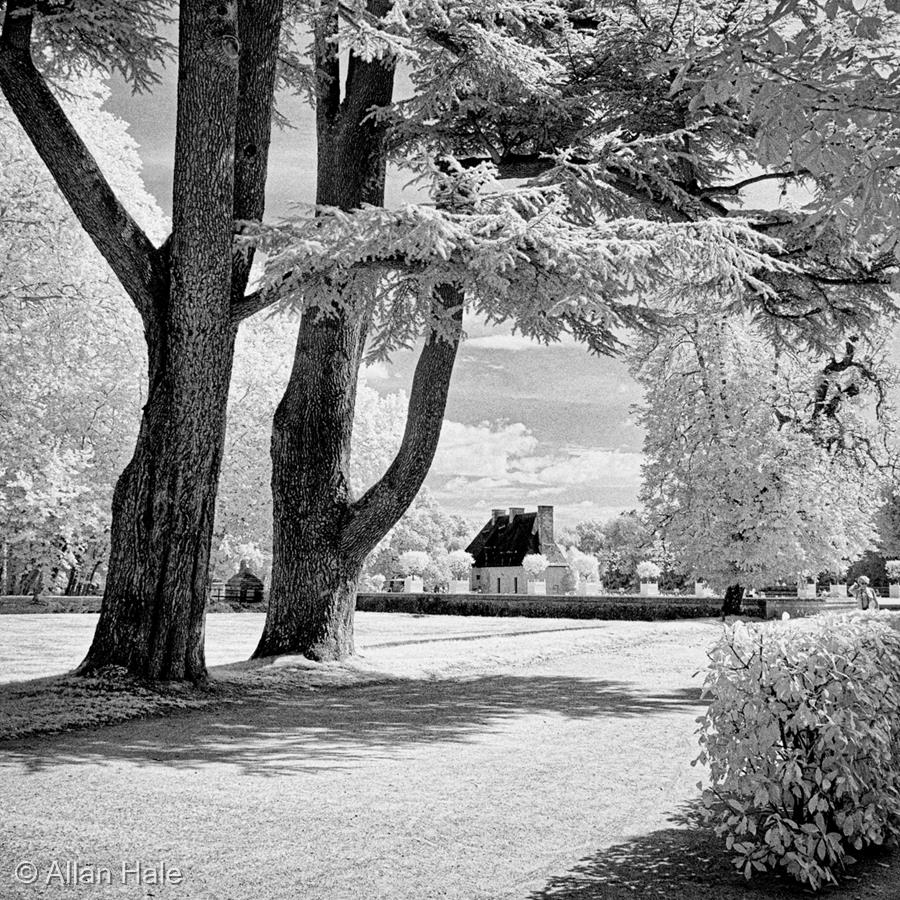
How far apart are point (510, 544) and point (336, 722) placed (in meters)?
54.5

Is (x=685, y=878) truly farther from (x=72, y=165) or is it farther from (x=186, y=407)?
(x=72, y=165)

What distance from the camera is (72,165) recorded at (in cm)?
1091

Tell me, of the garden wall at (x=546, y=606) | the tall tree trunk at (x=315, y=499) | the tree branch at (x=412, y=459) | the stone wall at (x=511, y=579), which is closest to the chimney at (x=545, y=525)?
the stone wall at (x=511, y=579)

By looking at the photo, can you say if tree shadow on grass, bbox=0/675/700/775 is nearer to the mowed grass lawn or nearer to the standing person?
the mowed grass lawn

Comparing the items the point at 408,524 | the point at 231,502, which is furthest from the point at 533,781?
the point at 408,524

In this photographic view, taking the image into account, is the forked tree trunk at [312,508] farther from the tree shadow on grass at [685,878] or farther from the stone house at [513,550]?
the stone house at [513,550]

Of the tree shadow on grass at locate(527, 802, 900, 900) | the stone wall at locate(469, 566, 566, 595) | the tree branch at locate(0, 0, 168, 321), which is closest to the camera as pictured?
the tree shadow on grass at locate(527, 802, 900, 900)

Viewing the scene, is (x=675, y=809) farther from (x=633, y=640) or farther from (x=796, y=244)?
(x=633, y=640)

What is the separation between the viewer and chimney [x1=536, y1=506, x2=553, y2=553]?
61.4 meters

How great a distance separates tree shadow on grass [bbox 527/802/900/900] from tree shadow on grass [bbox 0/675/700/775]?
2782 millimetres

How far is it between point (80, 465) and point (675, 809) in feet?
72.7

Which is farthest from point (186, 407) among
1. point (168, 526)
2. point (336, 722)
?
point (336, 722)

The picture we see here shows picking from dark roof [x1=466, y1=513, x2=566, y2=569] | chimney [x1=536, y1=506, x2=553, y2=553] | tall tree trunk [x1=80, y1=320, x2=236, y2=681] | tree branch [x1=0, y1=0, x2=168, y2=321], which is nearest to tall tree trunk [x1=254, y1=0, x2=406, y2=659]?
tall tree trunk [x1=80, y1=320, x2=236, y2=681]

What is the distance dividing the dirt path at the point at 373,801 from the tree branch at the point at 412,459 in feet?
9.12
